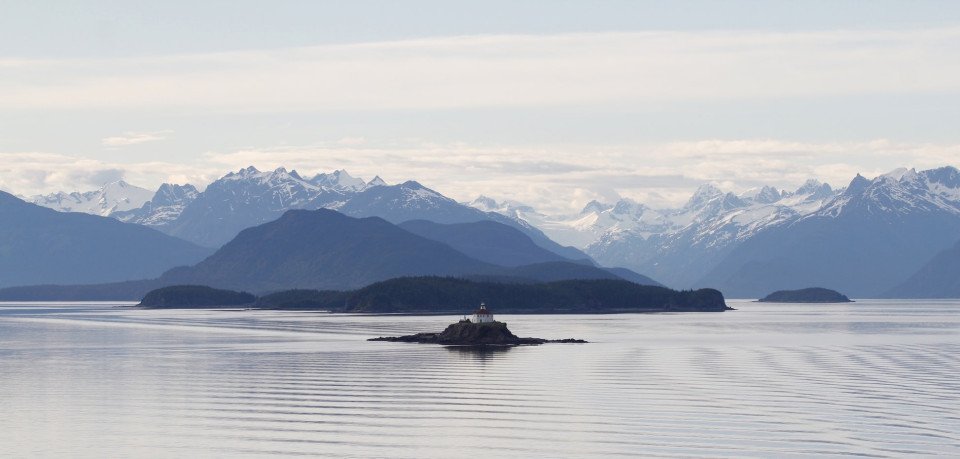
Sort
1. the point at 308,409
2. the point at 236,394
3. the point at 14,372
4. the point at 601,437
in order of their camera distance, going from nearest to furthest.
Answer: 1. the point at 601,437
2. the point at 308,409
3. the point at 236,394
4. the point at 14,372

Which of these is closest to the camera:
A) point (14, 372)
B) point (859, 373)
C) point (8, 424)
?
point (8, 424)

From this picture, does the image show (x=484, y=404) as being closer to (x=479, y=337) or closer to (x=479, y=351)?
(x=479, y=351)

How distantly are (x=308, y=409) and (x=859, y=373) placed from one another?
55.6m

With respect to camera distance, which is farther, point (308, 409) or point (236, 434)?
point (308, 409)

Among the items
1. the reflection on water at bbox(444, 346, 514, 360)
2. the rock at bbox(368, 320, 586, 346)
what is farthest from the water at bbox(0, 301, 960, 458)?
the rock at bbox(368, 320, 586, 346)

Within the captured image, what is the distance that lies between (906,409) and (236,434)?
45339 mm

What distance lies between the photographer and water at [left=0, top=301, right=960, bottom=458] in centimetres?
8200

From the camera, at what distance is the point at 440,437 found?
86.5 metres

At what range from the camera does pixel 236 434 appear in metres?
87.9

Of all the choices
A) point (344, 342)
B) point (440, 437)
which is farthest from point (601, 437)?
point (344, 342)

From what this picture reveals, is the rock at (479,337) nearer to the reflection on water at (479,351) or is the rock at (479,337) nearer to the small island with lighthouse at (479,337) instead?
the small island with lighthouse at (479,337)

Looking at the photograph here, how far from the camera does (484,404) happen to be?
10412 cm

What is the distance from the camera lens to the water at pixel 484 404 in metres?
82.0

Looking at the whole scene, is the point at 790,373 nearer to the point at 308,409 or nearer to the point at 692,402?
the point at 692,402
